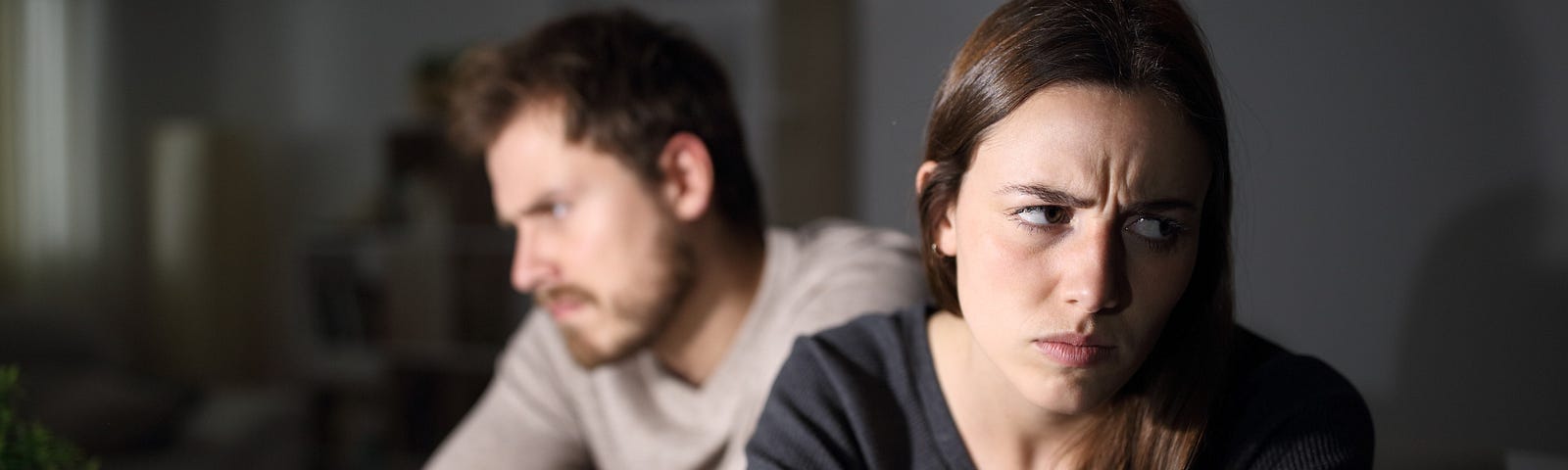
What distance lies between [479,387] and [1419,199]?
2855 millimetres

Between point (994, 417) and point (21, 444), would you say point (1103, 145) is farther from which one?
point (21, 444)

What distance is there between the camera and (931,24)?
748 millimetres

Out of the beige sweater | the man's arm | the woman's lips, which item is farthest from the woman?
the man's arm

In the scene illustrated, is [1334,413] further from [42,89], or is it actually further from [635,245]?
[42,89]

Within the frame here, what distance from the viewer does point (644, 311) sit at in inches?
39.3

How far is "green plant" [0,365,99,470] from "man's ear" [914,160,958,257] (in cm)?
63

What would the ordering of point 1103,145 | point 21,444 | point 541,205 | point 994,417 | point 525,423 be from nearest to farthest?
point 1103,145 → point 994,417 → point 21,444 → point 541,205 → point 525,423

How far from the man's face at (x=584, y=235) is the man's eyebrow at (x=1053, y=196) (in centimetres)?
52

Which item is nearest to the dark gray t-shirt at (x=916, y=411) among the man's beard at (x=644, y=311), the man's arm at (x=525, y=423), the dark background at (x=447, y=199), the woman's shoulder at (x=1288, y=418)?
the woman's shoulder at (x=1288, y=418)

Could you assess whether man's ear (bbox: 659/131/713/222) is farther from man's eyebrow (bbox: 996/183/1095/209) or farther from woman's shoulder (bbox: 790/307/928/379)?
man's eyebrow (bbox: 996/183/1095/209)

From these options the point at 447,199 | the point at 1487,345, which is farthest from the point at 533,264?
the point at 447,199

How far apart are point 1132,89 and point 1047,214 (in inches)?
2.7

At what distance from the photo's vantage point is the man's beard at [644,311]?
0.99 metres

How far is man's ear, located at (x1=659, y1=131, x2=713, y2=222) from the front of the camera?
1.01m
